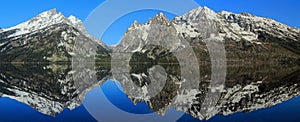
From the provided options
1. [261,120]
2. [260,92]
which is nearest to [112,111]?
[261,120]

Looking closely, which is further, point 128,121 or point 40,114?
point 40,114

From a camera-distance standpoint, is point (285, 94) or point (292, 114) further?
point (285, 94)

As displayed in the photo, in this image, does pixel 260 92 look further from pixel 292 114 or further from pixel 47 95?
pixel 47 95

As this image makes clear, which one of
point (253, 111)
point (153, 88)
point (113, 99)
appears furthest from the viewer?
point (153, 88)

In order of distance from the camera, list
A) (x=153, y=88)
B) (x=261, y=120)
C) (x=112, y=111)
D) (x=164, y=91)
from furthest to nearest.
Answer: (x=153, y=88) < (x=164, y=91) < (x=261, y=120) < (x=112, y=111)

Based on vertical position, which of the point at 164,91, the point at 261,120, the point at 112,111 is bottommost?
the point at 261,120

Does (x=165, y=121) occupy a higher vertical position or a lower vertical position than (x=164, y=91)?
lower

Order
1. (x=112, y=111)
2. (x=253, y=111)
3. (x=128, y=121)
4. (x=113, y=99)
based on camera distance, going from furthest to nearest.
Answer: (x=113, y=99) < (x=253, y=111) < (x=112, y=111) < (x=128, y=121)

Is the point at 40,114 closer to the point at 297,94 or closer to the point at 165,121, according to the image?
the point at 165,121

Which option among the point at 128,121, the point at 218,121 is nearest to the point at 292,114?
the point at 218,121
